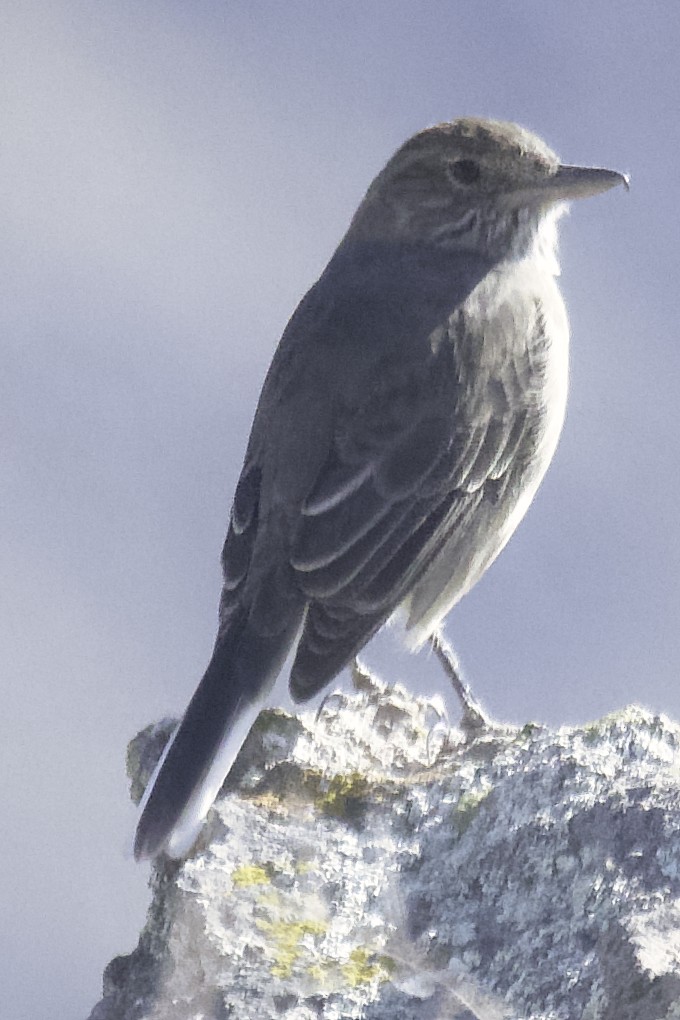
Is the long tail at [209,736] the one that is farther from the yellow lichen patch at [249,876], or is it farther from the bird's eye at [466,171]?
the bird's eye at [466,171]

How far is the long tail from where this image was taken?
428 centimetres

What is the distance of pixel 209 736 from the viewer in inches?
183

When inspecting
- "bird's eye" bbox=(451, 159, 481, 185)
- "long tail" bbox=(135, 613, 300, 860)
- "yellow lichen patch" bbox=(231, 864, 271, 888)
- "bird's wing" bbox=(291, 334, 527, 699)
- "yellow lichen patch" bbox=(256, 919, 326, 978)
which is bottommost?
"yellow lichen patch" bbox=(256, 919, 326, 978)

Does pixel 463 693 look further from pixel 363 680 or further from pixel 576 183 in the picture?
pixel 576 183

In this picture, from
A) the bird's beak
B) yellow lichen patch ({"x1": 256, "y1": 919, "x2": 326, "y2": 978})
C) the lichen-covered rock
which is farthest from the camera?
the bird's beak

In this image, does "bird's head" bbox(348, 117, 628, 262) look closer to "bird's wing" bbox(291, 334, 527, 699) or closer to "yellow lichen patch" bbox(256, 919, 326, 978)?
"bird's wing" bbox(291, 334, 527, 699)

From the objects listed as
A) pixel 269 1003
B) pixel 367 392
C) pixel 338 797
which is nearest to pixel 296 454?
pixel 367 392

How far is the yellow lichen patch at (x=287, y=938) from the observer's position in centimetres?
365

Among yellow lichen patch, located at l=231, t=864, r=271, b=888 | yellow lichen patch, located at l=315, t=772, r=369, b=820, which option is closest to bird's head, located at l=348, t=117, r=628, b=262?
yellow lichen patch, located at l=315, t=772, r=369, b=820

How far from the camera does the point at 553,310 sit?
264 inches

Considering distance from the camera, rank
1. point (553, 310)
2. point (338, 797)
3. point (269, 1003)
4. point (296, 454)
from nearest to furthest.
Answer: point (269, 1003)
point (338, 797)
point (296, 454)
point (553, 310)

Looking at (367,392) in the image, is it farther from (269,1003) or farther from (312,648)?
(269,1003)

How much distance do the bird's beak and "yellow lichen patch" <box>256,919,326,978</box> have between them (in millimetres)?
3735

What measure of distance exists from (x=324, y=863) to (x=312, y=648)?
140cm
